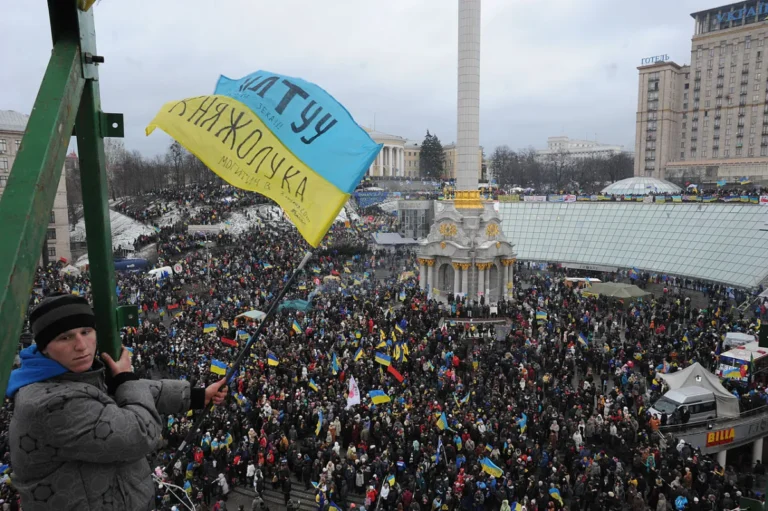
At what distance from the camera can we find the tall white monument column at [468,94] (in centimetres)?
3284

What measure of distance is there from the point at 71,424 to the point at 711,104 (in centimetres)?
10407

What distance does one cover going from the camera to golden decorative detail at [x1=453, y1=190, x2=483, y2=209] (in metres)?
33.3

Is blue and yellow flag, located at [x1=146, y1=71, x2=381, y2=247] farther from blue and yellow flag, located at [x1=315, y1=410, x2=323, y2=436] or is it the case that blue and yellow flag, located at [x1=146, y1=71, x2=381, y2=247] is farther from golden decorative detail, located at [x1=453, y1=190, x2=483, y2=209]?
golden decorative detail, located at [x1=453, y1=190, x2=483, y2=209]

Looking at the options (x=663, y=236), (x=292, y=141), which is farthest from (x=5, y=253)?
(x=663, y=236)

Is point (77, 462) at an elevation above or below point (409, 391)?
above

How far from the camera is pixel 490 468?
12094mm

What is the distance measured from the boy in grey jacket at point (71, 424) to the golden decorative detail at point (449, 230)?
101 feet

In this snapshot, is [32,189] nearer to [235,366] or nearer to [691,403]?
[235,366]

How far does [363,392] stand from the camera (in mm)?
16844

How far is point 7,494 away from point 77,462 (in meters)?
10.6

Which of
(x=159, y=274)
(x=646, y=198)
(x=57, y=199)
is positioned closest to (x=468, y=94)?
(x=646, y=198)

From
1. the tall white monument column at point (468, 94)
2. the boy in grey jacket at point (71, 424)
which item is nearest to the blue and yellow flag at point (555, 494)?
the boy in grey jacket at point (71, 424)

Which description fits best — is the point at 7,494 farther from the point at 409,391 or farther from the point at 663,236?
the point at 663,236

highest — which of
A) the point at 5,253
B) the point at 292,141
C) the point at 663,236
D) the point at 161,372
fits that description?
the point at 292,141
